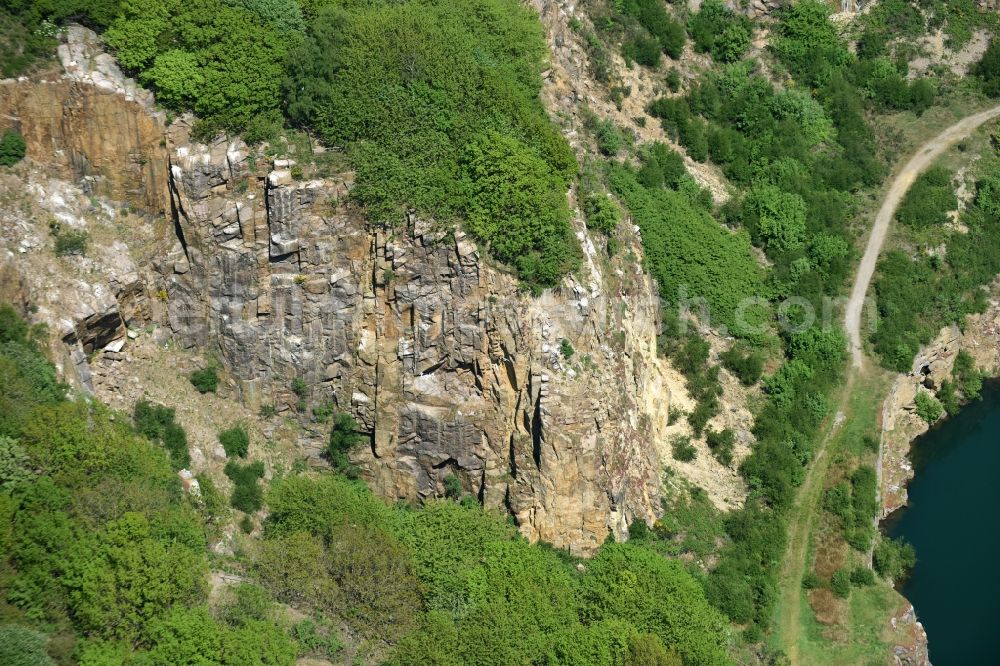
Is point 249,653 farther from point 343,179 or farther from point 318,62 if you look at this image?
point 318,62

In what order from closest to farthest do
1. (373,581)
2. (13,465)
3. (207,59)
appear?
(13,465), (373,581), (207,59)

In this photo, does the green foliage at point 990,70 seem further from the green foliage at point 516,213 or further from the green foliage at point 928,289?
the green foliage at point 516,213

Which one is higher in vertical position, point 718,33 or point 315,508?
point 718,33

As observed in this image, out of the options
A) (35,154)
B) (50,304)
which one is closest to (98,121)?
(35,154)

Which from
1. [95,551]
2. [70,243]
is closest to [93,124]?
[70,243]

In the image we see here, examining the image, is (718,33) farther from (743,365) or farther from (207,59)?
(207,59)

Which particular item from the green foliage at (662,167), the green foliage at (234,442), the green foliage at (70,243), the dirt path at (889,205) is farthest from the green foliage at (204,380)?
the dirt path at (889,205)

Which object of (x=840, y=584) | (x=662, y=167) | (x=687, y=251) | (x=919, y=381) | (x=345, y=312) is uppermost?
(x=662, y=167)
